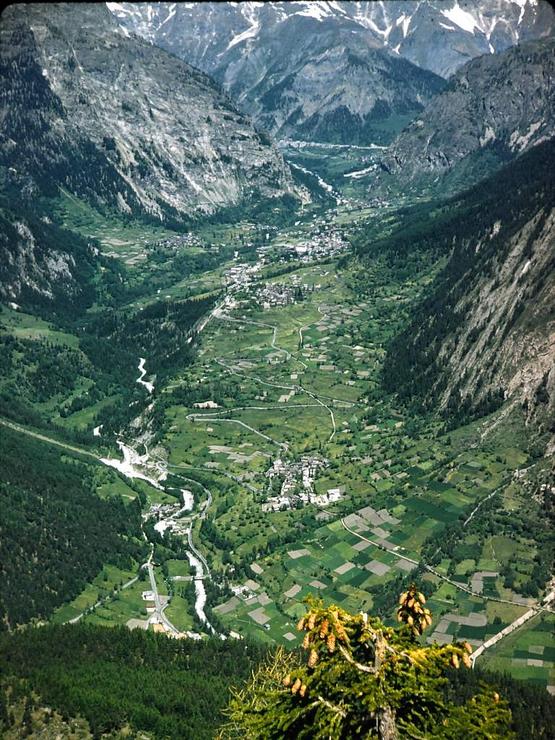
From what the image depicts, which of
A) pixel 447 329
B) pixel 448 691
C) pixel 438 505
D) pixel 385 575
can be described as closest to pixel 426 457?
pixel 438 505

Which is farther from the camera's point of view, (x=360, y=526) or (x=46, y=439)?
(x=46, y=439)

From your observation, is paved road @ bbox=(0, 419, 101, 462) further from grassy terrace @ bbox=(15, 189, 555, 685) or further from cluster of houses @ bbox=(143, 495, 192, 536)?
cluster of houses @ bbox=(143, 495, 192, 536)

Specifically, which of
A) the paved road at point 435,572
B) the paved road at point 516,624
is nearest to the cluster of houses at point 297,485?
the paved road at point 435,572

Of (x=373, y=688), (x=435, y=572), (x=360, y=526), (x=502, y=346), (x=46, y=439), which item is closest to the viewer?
(x=373, y=688)

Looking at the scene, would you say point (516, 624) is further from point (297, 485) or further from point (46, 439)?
point (46, 439)

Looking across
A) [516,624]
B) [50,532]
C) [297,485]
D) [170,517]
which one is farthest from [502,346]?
[50,532]

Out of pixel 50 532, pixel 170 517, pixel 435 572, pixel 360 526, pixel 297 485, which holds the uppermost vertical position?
pixel 435 572

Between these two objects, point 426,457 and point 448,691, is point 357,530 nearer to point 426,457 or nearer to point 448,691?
point 426,457

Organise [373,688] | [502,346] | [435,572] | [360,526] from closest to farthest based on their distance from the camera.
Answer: [373,688], [435,572], [360,526], [502,346]
